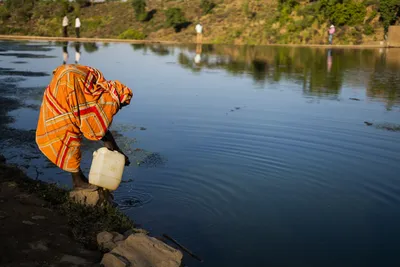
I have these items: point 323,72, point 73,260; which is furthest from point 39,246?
point 323,72

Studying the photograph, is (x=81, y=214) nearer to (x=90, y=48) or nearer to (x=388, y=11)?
(x=90, y=48)

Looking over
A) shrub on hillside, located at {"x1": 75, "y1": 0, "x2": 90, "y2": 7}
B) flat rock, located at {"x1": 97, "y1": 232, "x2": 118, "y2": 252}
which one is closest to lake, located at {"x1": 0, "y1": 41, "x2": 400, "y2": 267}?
flat rock, located at {"x1": 97, "y1": 232, "x2": 118, "y2": 252}

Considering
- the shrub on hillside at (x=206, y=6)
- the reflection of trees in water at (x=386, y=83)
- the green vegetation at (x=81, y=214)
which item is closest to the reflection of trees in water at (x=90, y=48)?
the reflection of trees in water at (x=386, y=83)

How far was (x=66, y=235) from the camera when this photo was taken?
4215mm

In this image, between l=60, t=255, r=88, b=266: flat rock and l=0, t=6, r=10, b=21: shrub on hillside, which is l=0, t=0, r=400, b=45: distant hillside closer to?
l=0, t=6, r=10, b=21: shrub on hillside

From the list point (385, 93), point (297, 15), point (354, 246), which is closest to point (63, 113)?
point (354, 246)

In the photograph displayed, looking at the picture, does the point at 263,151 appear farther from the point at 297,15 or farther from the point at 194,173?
the point at 297,15

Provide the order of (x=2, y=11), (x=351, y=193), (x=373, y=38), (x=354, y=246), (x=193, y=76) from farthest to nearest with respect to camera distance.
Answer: (x=2, y=11)
(x=373, y=38)
(x=193, y=76)
(x=351, y=193)
(x=354, y=246)

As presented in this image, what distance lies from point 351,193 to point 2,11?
47.9 m

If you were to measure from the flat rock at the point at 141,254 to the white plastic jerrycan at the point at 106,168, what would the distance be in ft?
3.26

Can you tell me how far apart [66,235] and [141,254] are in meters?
0.75

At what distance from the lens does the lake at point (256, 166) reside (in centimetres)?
465

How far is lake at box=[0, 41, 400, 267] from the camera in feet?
15.3

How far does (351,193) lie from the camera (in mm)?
5891
